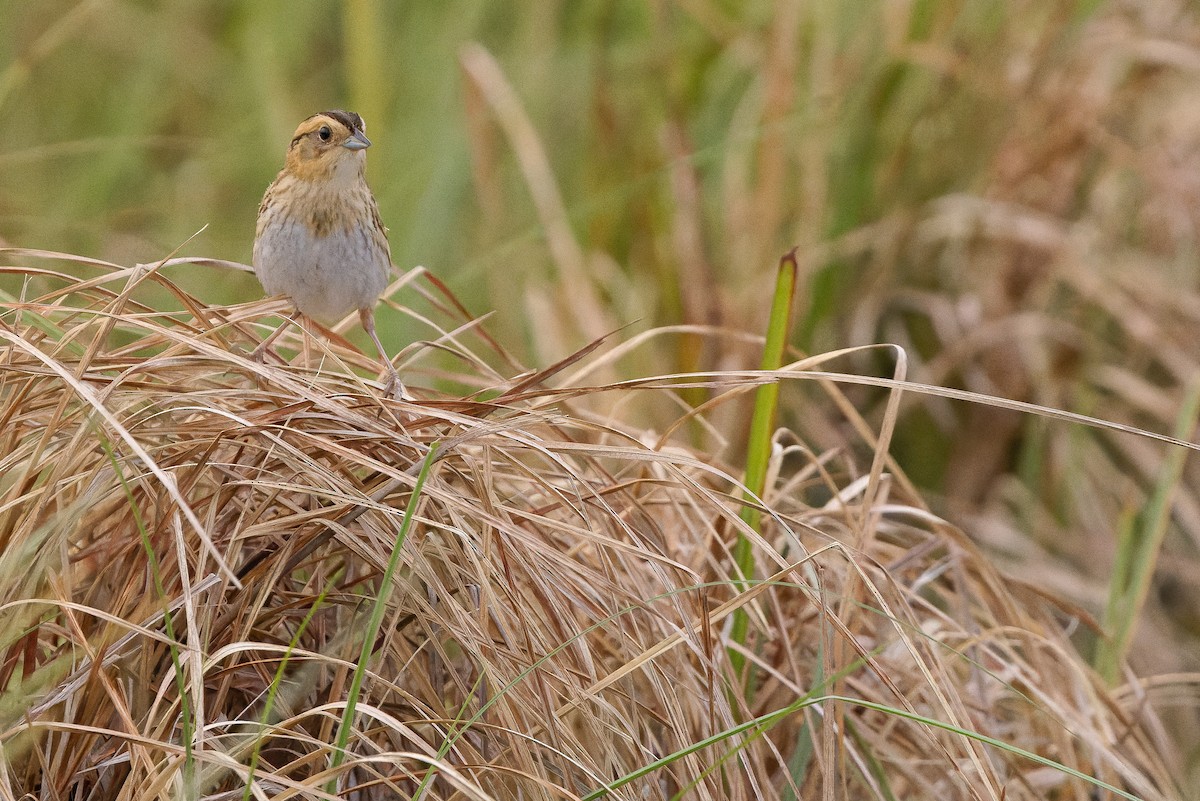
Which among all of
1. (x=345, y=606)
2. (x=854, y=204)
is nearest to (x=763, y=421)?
(x=345, y=606)

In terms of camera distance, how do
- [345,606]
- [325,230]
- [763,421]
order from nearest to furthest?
[345,606] → [763,421] → [325,230]

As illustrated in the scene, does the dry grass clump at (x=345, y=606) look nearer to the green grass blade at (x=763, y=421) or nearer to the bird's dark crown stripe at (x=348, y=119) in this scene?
the green grass blade at (x=763, y=421)

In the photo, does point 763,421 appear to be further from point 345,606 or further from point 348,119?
point 348,119

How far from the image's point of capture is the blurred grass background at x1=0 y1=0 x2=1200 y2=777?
4.03m

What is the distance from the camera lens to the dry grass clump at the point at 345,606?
1.60 metres

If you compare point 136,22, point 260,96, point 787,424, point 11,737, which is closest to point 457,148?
point 260,96

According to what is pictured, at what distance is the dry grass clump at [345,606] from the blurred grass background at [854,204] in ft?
6.35

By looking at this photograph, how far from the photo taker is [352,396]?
1.79m

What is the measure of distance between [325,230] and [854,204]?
214 centimetres

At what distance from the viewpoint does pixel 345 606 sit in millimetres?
1851

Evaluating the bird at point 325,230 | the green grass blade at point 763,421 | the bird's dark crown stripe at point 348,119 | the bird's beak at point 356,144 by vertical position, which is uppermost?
the bird's dark crown stripe at point 348,119

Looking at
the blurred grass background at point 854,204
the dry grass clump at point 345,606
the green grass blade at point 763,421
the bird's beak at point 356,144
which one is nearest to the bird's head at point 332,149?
the bird's beak at point 356,144

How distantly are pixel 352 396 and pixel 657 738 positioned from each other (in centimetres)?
61

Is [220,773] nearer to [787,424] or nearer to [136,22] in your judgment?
[787,424]
